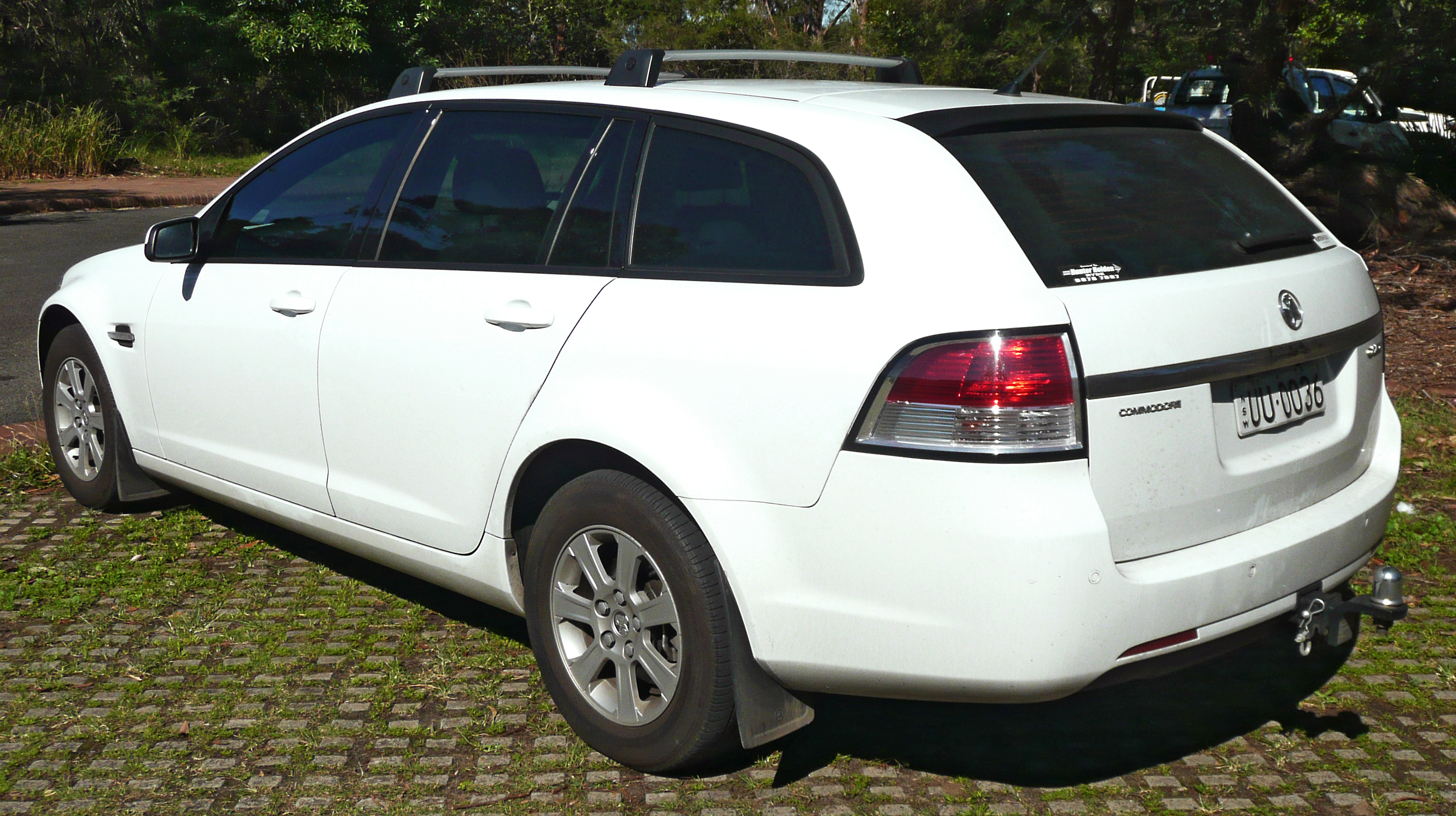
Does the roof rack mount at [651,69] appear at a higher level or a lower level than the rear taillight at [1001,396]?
higher

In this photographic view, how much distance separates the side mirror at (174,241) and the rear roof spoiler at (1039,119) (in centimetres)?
278

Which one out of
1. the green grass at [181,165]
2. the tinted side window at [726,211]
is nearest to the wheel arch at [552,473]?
the tinted side window at [726,211]

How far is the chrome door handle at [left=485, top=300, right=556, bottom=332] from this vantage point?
3.37 metres

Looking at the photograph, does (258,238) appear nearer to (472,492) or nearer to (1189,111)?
(472,492)

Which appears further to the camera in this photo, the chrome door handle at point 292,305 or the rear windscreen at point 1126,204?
the chrome door handle at point 292,305

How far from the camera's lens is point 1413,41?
10734 mm

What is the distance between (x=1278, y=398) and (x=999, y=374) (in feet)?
2.79

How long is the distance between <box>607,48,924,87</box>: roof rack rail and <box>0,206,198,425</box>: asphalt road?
15.6 ft

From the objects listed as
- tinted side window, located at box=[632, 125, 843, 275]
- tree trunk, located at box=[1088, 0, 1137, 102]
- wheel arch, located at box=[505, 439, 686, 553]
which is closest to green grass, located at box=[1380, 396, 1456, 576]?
tinted side window, located at box=[632, 125, 843, 275]

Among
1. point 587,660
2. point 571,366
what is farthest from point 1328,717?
point 571,366

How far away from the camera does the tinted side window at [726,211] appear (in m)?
3.02

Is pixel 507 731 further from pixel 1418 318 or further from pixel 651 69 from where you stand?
pixel 1418 318

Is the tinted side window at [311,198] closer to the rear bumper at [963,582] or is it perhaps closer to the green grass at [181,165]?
the rear bumper at [963,582]

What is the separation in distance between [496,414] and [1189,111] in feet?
65.9
